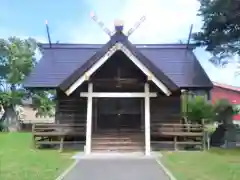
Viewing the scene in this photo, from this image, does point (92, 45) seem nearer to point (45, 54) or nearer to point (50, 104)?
point (45, 54)

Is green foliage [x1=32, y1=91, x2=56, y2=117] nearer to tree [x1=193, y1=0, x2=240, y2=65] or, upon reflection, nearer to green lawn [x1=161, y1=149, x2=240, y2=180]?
tree [x1=193, y1=0, x2=240, y2=65]

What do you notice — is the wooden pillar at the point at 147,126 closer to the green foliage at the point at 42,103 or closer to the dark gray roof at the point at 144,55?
the dark gray roof at the point at 144,55

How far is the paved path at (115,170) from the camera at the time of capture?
998cm

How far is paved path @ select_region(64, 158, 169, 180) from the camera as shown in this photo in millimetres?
9984

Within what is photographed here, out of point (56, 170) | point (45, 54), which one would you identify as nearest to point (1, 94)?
point (45, 54)

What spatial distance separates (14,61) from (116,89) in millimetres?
32733

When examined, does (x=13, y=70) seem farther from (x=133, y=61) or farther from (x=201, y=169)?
(x=201, y=169)

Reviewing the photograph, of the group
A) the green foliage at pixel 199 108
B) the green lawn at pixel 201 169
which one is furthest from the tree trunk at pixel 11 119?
the green lawn at pixel 201 169

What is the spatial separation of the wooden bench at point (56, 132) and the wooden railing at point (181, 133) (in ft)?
11.9

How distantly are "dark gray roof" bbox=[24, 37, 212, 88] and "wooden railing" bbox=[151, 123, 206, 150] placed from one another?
2307 millimetres

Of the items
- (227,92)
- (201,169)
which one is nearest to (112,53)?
(201,169)

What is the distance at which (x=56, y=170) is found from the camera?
429 inches

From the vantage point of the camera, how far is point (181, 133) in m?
17.8

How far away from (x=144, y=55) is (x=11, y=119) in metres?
32.8
